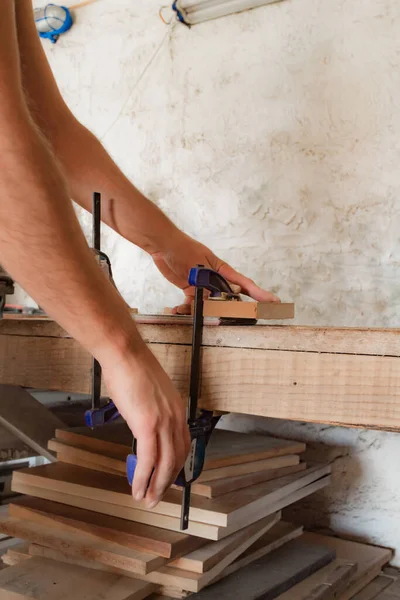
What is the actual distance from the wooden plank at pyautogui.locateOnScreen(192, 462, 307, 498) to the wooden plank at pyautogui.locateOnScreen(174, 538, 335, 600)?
0.16 meters

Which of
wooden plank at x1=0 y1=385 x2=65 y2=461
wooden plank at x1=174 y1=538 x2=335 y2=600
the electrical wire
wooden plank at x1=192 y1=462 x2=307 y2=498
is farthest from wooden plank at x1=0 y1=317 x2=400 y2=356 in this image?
the electrical wire

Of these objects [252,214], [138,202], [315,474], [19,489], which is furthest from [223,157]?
[19,489]

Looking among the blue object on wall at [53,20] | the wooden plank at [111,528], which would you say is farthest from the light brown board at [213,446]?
the blue object on wall at [53,20]

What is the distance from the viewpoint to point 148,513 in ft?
3.81

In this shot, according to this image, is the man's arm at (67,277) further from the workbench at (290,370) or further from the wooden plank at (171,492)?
the wooden plank at (171,492)

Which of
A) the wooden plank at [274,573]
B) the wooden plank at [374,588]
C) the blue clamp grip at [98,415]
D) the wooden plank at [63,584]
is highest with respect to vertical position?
the blue clamp grip at [98,415]

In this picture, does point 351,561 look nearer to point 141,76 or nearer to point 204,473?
point 204,473

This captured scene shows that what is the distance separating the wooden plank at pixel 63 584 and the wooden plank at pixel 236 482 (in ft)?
0.64

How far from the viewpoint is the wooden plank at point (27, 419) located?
1.53 m

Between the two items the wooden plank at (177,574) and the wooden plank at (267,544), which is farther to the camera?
the wooden plank at (267,544)

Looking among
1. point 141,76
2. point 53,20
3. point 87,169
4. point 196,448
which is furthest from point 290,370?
point 53,20

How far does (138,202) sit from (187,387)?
41 centimetres

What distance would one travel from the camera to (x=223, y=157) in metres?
1.76

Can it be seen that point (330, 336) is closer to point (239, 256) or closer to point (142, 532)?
point (142, 532)
